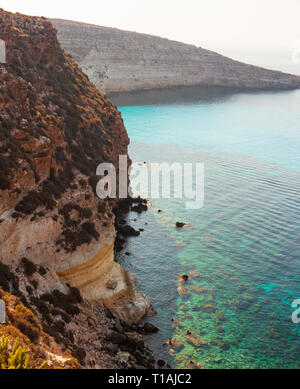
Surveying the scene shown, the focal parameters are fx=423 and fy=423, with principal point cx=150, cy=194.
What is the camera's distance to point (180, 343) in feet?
111

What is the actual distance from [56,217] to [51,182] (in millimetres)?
3443

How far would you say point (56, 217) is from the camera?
35.1 meters

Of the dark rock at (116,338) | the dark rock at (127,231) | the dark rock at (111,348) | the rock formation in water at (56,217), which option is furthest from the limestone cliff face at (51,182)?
the dark rock at (127,231)

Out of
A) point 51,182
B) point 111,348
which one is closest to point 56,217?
point 51,182

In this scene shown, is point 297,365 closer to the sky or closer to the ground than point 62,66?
closer to the ground

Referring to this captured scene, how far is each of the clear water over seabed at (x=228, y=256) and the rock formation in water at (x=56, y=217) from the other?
4.60 m

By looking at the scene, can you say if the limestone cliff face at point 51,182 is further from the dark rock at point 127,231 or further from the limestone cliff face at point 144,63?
the limestone cliff face at point 144,63

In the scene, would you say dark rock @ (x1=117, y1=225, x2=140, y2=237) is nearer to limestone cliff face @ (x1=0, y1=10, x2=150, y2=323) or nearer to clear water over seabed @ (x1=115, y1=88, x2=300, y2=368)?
clear water over seabed @ (x1=115, y1=88, x2=300, y2=368)

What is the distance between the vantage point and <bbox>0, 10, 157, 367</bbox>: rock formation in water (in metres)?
30.1

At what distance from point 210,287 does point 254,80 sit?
170 m
